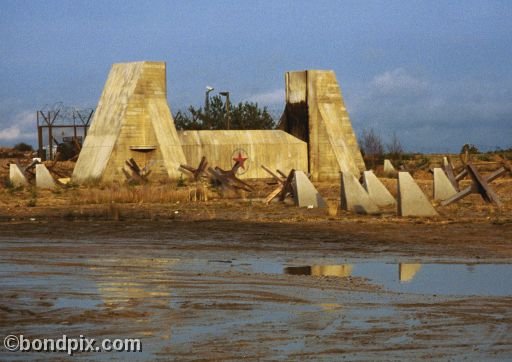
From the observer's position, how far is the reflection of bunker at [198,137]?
150 ft

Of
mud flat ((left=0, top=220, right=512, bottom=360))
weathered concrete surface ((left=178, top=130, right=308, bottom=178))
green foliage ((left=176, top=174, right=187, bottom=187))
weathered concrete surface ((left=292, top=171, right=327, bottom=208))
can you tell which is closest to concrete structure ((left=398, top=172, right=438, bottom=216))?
mud flat ((left=0, top=220, right=512, bottom=360))

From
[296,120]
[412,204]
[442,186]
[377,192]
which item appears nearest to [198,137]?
[296,120]

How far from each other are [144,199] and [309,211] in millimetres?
6459

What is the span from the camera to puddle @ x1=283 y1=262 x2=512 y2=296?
13.6 meters

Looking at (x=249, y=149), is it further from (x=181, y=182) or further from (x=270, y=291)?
(x=270, y=291)

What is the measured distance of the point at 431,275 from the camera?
50.3 feet

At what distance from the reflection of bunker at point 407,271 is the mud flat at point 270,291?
0.04 feet

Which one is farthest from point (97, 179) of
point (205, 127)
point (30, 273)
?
point (30, 273)

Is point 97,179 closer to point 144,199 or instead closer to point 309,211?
point 144,199

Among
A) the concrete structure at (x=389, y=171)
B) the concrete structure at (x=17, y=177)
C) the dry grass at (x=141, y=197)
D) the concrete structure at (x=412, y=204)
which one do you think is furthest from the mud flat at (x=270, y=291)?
the concrete structure at (x=389, y=171)

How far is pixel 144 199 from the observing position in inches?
1283

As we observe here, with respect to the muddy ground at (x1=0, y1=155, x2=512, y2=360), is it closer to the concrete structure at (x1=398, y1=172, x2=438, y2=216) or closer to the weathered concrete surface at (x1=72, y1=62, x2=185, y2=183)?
the concrete structure at (x1=398, y1=172, x2=438, y2=216)

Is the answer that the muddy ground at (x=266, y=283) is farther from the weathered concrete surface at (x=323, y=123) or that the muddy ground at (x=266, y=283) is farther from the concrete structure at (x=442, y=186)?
the weathered concrete surface at (x=323, y=123)

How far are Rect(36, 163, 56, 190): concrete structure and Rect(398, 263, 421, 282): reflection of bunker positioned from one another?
26.6 m
